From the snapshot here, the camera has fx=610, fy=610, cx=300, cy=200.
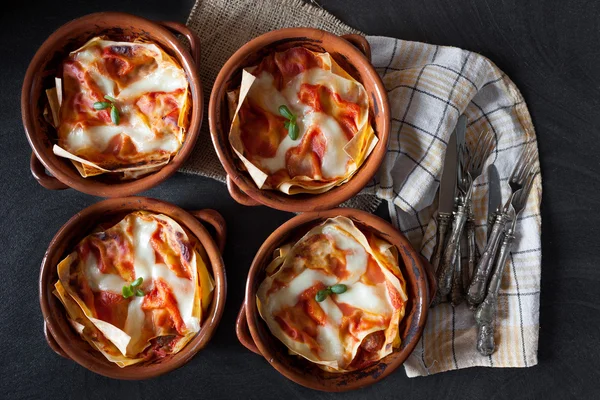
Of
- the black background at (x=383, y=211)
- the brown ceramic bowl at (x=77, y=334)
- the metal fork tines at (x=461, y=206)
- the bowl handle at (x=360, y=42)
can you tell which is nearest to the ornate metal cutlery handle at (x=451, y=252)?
the metal fork tines at (x=461, y=206)

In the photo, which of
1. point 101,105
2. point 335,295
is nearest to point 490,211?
point 335,295

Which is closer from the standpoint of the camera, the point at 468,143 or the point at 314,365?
the point at 314,365

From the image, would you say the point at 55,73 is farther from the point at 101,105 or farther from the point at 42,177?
the point at 42,177

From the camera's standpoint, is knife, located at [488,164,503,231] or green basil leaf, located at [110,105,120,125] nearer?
green basil leaf, located at [110,105,120,125]

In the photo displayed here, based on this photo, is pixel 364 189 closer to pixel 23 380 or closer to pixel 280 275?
pixel 280 275

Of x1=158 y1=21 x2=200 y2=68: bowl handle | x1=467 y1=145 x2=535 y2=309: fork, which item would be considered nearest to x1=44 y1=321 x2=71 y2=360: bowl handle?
x1=158 y1=21 x2=200 y2=68: bowl handle

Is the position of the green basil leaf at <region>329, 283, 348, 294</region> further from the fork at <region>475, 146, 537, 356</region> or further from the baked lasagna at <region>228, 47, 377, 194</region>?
the fork at <region>475, 146, 537, 356</region>

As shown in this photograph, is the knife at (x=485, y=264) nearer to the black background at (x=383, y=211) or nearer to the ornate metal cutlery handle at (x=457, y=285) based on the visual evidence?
the ornate metal cutlery handle at (x=457, y=285)
